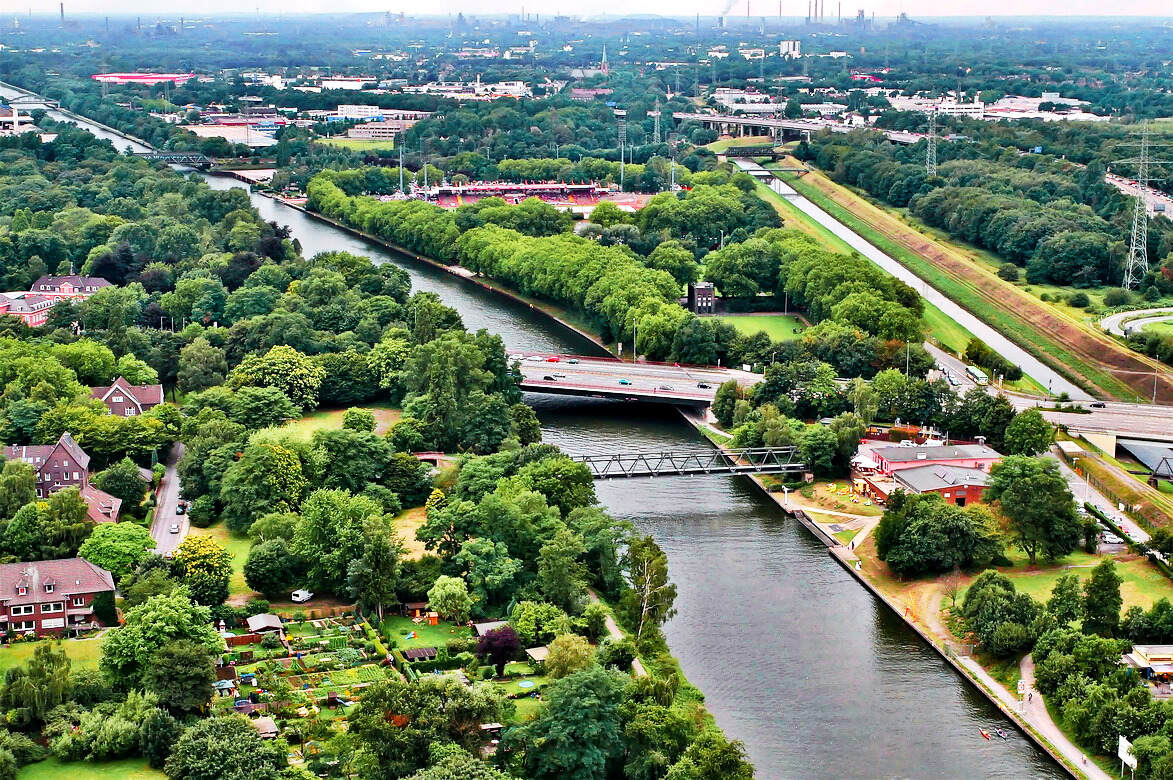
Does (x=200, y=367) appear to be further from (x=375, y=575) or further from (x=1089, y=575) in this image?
(x=1089, y=575)

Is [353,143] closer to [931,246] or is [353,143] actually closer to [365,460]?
[931,246]

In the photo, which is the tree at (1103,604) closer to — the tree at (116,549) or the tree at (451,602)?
the tree at (451,602)

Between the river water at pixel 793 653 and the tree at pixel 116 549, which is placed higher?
the tree at pixel 116 549

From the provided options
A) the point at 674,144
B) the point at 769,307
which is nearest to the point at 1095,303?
the point at 769,307

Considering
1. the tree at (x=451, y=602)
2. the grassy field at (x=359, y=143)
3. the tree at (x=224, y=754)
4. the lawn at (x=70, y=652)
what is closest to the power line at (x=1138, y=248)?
the tree at (x=451, y=602)

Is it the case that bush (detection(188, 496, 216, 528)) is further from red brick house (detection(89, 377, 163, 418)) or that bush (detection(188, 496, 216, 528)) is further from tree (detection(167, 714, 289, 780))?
tree (detection(167, 714, 289, 780))

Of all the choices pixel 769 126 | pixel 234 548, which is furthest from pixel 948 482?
pixel 769 126
